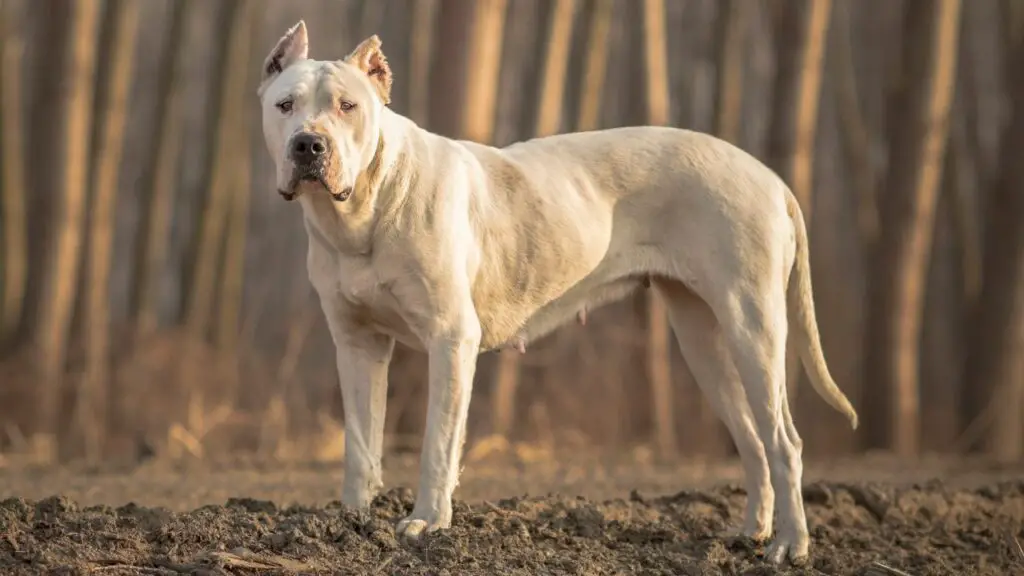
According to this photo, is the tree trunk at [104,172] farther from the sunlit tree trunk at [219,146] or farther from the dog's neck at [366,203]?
the dog's neck at [366,203]

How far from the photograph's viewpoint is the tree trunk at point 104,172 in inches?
538

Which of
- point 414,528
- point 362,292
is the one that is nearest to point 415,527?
point 414,528

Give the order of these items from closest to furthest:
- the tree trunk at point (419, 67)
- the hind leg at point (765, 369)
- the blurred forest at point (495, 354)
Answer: the hind leg at point (765, 369), the blurred forest at point (495, 354), the tree trunk at point (419, 67)

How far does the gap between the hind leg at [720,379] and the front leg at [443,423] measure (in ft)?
4.95

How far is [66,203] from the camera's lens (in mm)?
13359

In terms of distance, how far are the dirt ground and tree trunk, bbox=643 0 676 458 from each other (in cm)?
455

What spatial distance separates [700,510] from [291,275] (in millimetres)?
23799

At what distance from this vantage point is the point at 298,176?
18.0 ft

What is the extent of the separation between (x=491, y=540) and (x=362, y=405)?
96cm

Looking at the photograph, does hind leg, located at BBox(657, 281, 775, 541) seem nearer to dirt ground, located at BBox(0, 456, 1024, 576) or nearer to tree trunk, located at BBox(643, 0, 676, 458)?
dirt ground, located at BBox(0, 456, 1024, 576)

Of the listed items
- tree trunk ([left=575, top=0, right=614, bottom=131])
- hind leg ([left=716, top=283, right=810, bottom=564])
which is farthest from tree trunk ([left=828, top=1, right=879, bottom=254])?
hind leg ([left=716, top=283, right=810, bottom=564])

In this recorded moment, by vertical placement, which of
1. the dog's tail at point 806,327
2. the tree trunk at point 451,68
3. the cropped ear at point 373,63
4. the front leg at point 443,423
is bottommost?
the front leg at point 443,423

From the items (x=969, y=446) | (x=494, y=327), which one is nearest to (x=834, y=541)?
(x=494, y=327)

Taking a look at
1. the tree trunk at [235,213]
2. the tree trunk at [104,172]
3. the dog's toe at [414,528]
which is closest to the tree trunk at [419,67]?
the tree trunk at [235,213]
